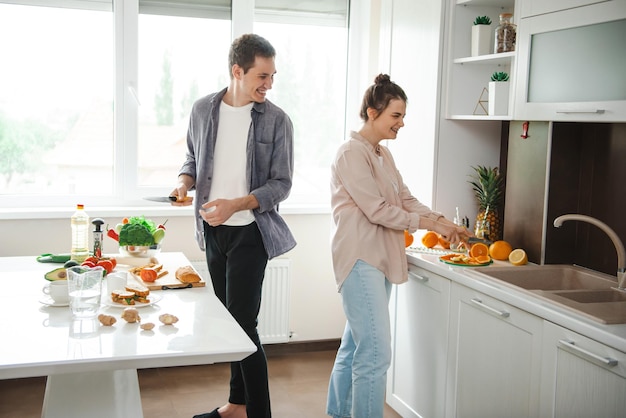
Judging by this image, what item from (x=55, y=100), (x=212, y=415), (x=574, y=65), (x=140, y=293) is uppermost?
(x=574, y=65)

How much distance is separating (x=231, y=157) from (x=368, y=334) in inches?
34.2

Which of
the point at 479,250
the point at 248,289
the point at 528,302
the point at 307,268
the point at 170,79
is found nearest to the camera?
the point at 528,302

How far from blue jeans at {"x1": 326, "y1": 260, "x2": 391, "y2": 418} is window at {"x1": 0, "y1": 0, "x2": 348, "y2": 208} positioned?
162 cm

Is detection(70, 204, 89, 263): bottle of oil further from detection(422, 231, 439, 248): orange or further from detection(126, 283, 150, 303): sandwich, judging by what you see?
detection(422, 231, 439, 248): orange

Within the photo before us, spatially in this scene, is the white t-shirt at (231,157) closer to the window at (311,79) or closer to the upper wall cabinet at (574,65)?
the upper wall cabinet at (574,65)

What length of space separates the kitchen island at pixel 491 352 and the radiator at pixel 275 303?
33.6 inches

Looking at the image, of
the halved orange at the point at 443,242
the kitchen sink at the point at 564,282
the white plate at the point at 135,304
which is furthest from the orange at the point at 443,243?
the white plate at the point at 135,304

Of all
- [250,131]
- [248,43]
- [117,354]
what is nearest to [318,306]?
[250,131]

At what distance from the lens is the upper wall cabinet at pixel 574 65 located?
7.43 feet

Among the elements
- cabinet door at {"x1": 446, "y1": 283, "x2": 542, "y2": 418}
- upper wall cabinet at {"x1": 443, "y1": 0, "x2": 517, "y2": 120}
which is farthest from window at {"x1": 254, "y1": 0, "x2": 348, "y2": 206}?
cabinet door at {"x1": 446, "y1": 283, "x2": 542, "y2": 418}

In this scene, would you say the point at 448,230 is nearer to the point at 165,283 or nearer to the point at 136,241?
the point at 165,283

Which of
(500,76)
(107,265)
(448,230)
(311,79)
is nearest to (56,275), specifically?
(107,265)

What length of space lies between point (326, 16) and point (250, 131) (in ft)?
5.39

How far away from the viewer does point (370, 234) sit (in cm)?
270
